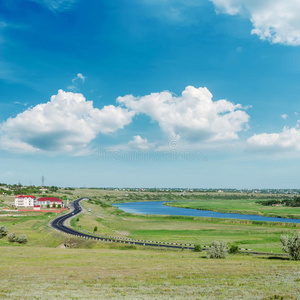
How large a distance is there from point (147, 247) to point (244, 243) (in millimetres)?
30669

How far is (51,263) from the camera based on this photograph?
42.9m

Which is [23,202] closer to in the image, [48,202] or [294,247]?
[48,202]

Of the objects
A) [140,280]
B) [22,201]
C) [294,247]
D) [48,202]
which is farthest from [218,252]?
[22,201]

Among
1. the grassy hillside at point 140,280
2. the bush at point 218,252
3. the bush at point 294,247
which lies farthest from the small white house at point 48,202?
the bush at point 294,247

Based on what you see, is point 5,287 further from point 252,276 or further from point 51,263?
point 252,276

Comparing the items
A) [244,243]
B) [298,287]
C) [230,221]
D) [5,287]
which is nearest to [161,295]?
[298,287]

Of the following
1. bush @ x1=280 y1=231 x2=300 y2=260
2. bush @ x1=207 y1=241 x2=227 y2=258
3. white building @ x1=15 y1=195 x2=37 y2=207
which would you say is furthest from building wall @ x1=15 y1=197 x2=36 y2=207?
bush @ x1=280 y1=231 x2=300 y2=260

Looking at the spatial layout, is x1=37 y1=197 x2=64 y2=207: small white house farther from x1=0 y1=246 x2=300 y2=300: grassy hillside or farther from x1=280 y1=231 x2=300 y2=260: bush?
x1=280 y1=231 x2=300 y2=260: bush

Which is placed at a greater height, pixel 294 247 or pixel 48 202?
pixel 294 247

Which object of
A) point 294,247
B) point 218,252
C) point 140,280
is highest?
point 140,280

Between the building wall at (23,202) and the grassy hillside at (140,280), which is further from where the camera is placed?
the building wall at (23,202)

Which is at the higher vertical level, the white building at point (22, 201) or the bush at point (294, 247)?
the bush at point (294, 247)

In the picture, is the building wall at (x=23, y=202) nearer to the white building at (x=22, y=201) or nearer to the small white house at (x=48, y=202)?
the white building at (x=22, y=201)

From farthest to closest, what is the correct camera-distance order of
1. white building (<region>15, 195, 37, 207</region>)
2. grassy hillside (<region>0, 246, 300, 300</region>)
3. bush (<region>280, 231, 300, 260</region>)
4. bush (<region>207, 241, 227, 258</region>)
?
white building (<region>15, 195, 37, 207</region>) → bush (<region>207, 241, 227, 258</region>) → bush (<region>280, 231, 300, 260</region>) → grassy hillside (<region>0, 246, 300, 300</region>)
